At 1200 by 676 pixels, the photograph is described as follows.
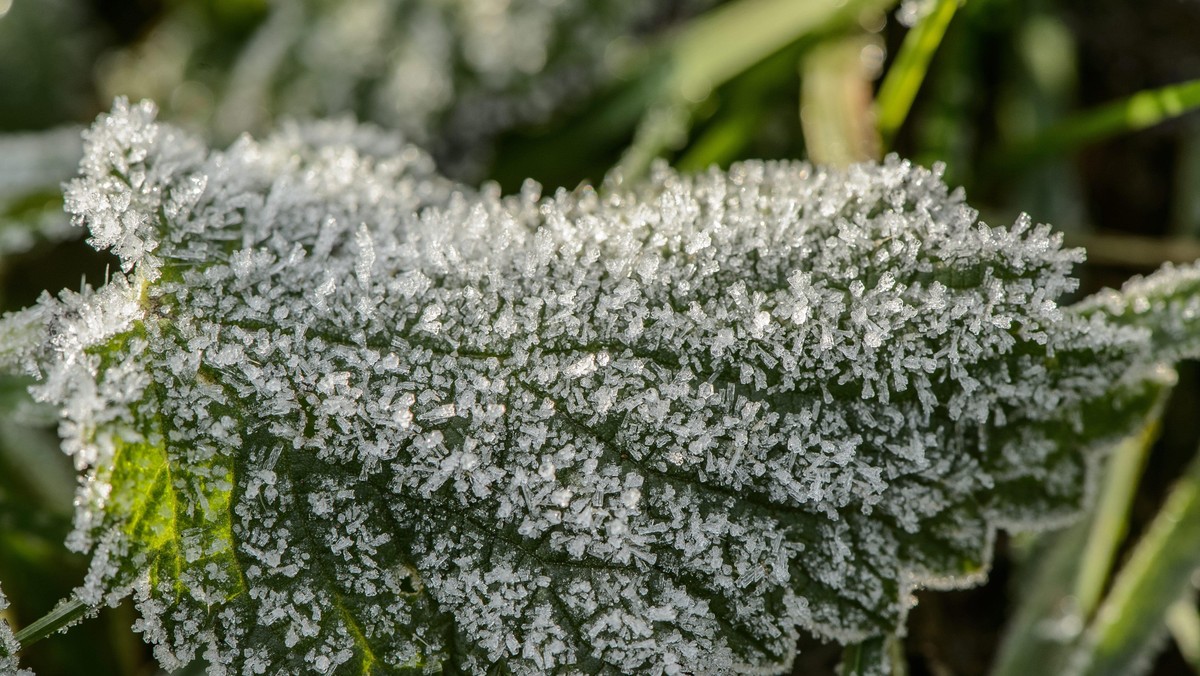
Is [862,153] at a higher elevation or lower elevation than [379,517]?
higher

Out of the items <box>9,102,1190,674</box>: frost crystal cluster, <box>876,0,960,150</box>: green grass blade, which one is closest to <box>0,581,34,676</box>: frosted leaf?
<box>9,102,1190,674</box>: frost crystal cluster

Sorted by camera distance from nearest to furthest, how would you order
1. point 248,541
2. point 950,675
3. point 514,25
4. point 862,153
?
point 248,541 → point 950,675 → point 862,153 → point 514,25

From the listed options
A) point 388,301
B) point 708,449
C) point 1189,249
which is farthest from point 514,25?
point 1189,249

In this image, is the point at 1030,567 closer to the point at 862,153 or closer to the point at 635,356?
the point at 862,153

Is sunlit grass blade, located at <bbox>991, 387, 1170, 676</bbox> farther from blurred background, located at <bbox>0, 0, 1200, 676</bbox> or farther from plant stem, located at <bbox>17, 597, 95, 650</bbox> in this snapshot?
plant stem, located at <bbox>17, 597, 95, 650</bbox>

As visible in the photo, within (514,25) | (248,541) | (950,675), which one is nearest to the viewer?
(248,541)

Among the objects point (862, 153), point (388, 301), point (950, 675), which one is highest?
point (862, 153)

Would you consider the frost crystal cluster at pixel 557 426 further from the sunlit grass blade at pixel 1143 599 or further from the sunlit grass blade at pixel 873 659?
the sunlit grass blade at pixel 1143 599
